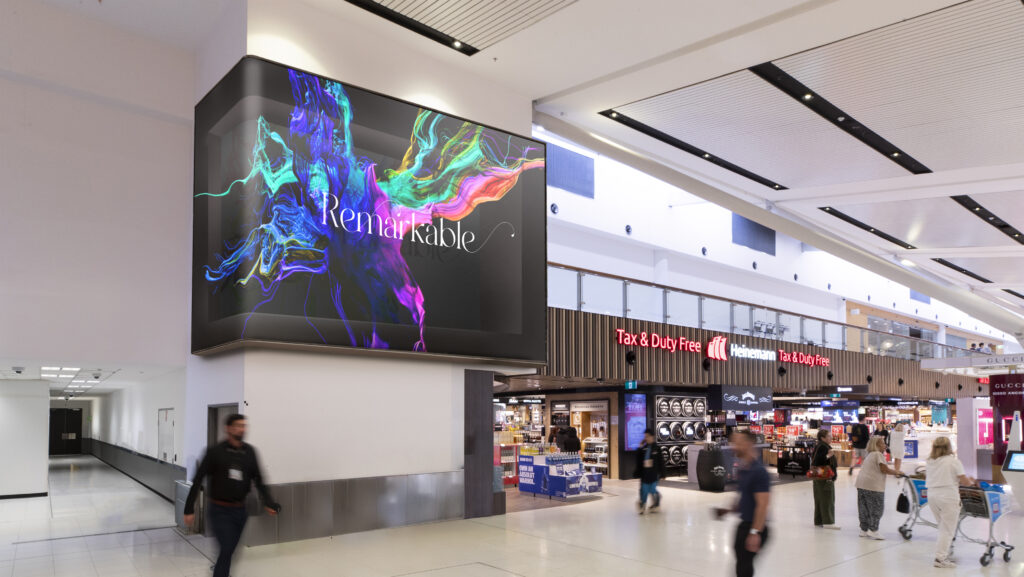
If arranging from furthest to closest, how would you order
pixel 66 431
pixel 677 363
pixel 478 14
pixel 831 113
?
pixel 66 431 → pixel 677 363 → pixel 831 113 → pixel 478 14

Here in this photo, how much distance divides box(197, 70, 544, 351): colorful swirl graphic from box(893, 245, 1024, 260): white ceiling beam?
1453 cm

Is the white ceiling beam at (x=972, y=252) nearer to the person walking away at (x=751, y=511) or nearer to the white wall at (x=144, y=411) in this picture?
the person walking away at (x=751, y=511)

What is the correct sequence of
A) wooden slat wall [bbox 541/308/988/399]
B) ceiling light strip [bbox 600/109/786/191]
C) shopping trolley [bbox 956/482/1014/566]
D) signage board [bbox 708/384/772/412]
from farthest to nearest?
signage board [bbox 708/384/772/412] → wooden slat wall [bbox 541/308/988/399] → ceiling light strip [bbox 600/109/786/191] → shopping trolley [bbox 956/482/1014/566]

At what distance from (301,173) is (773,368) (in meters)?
14.6

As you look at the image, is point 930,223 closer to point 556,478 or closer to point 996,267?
point 996,267

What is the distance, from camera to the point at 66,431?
32312 millimetres

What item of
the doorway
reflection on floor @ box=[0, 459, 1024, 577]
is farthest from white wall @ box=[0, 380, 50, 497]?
the doorway

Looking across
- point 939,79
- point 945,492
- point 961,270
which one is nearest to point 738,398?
point 961,270

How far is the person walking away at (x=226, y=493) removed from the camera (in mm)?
6027

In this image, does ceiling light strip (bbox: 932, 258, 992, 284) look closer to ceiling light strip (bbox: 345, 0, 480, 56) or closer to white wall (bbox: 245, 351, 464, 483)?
ceiling light strip (bbox: 345, 0, 480, 56)

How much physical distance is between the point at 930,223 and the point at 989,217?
1146 millimetres

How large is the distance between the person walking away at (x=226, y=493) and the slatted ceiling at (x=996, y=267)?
1996 centimetres

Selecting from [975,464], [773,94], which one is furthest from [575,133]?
[975,464]

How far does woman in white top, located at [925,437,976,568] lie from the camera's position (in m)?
8.26
